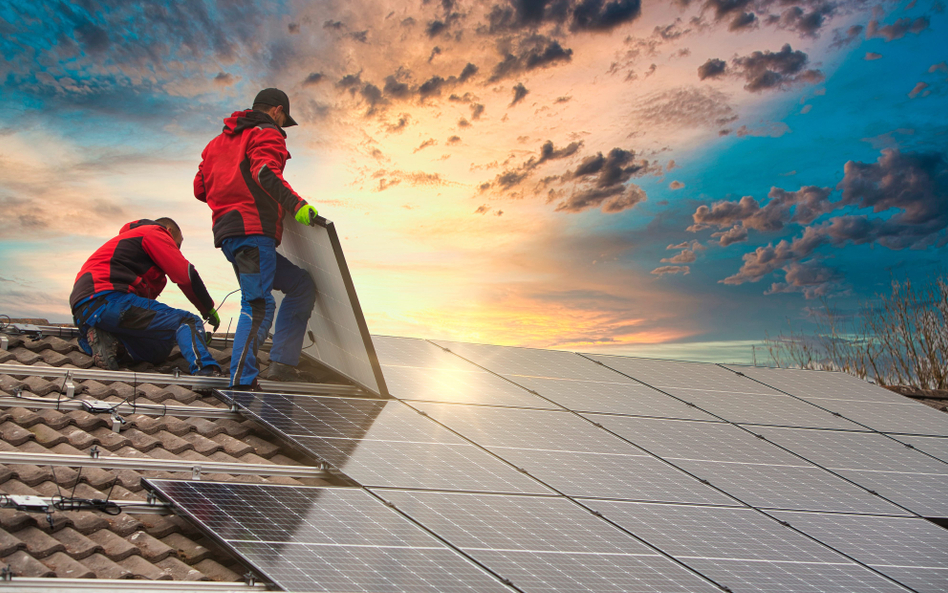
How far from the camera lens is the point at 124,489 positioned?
176 inches

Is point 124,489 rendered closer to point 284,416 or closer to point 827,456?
point 284,416

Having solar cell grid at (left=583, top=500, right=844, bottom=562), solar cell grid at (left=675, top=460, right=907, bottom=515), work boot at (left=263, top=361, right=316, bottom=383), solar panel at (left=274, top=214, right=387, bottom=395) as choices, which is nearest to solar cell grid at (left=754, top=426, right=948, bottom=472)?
solar cell grid at (left=675, top=460, right=907, bottom=515)

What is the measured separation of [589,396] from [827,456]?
2.53 metres

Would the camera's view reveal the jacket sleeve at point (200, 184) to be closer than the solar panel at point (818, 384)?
Yes

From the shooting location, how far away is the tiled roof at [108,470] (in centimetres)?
369

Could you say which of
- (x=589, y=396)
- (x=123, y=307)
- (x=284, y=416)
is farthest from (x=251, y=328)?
(x=589, y=396)

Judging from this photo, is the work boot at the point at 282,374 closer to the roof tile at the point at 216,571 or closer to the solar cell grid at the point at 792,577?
the roof tile at the point at 216,571

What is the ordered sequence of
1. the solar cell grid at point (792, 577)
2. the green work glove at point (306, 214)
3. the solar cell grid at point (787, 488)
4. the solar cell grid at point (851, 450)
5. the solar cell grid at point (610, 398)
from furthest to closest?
the solar cell grid at point (610, 398)
the solar cell grid at point (851, 450)
the green work glove at point (306, 214)
the solar cell grid at point (787, 488)
the solar cell grid at point (792, 577)

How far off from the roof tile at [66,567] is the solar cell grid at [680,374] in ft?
22.5

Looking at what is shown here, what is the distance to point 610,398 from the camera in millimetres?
7898

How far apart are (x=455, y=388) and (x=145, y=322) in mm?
3218

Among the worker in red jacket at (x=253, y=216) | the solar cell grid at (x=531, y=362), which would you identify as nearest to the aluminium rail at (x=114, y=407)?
the worker in red jacket at (x=253, y=216)

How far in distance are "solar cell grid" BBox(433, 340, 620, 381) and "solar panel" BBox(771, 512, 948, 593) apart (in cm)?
349

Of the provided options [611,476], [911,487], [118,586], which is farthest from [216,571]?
[911,487]
